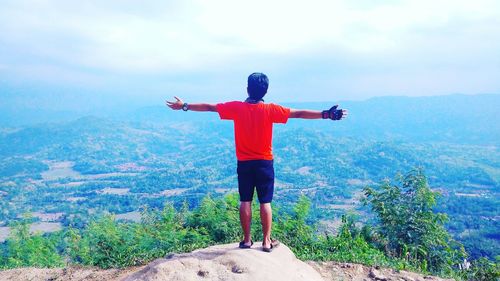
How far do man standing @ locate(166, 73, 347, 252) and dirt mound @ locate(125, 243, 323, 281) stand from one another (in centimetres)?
65

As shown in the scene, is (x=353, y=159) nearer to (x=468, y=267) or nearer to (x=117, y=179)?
(x=117, y=179)

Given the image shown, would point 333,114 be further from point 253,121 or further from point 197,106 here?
point 197,106

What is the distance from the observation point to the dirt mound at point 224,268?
4.45m

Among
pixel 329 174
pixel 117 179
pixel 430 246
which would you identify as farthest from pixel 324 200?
pixel 430 246

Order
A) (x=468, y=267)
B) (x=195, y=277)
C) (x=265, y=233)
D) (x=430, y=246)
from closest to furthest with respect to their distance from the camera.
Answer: (x=195, y=277), (x=265, y=233), (x=468, y=267), (x=430, y=246)

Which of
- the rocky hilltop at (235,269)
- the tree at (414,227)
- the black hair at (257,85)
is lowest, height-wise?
the tree at (414,227)

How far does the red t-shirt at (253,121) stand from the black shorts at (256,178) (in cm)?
10

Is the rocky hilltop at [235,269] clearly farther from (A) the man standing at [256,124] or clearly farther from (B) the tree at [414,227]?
(B) the tree at [414,227]

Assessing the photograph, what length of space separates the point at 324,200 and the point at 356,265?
305 feet

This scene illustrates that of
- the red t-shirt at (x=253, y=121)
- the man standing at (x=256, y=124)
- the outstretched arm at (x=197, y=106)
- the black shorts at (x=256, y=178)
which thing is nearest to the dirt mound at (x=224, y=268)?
the man standing at (x=256, y=124)

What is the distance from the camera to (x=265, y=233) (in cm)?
539

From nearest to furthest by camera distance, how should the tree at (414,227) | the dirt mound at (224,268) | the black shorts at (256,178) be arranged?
the dirt mound at (224,268)
the black shorts at (256,178)
the tree at (414,227)

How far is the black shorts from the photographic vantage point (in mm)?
5172

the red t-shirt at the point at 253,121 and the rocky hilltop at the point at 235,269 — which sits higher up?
the red t-shirt at the point at 253,121
